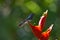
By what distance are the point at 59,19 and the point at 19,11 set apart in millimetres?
507

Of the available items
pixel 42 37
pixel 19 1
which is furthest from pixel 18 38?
pixel 42 37

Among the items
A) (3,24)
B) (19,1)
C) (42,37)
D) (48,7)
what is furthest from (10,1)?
(42,37)

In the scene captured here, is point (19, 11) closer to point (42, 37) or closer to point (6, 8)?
point (6, 8)

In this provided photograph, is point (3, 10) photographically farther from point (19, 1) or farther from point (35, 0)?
point (35, 0)

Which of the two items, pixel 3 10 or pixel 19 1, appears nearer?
pixel 19 1

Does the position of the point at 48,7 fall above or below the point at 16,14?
below

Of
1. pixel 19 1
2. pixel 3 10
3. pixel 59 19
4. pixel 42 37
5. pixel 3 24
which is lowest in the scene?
pixel 42 37

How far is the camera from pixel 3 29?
10.2 feet

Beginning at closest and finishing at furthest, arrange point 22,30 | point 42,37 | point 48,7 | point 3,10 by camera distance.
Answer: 1. point 42,37
2. point 48,7
3. point 22,30
4. point 3,10

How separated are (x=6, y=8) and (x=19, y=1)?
261 mm

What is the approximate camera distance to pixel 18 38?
3.16 metres

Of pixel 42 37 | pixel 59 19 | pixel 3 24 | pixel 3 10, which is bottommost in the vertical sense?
pixel 42 37

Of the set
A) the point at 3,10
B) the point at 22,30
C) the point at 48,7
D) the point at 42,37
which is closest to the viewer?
the point at 42,37

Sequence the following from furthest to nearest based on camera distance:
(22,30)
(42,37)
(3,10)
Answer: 1. (3,10)
2. (22,30)
3. (42,37)
